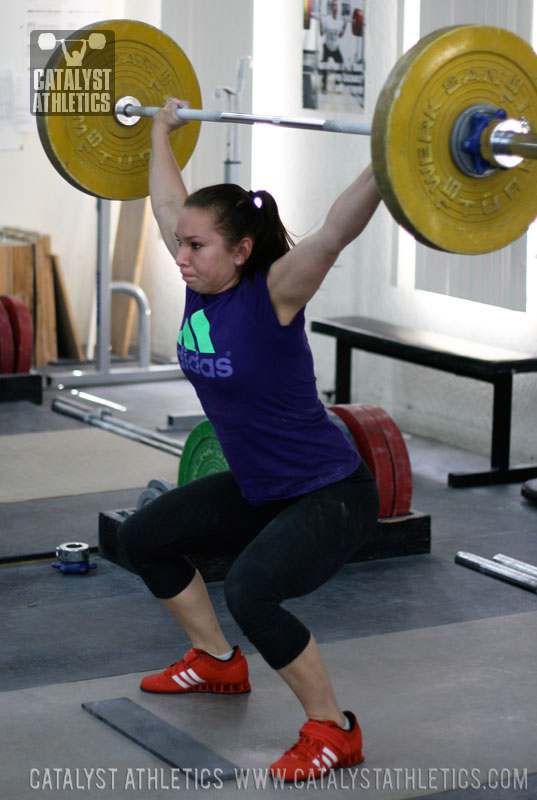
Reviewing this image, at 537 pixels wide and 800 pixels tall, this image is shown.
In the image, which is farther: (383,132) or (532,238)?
(532,238)

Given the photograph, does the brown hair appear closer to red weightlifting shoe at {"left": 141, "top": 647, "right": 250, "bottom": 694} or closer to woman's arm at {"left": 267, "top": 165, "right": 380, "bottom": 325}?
woman's arm at {"left": 267, "top": 165, "right": 380, "bottom": 325}

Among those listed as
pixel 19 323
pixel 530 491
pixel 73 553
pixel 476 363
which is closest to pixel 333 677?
pixel 73 553

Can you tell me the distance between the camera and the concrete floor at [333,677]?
248 centimetres

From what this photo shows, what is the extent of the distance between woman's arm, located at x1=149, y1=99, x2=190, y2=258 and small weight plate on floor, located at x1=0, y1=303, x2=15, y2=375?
3.22 meters

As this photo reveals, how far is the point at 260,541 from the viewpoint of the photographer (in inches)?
95.3

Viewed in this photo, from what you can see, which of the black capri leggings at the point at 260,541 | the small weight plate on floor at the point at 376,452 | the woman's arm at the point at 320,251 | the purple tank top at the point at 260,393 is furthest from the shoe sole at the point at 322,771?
the small weight plate on floor at the point at 376,452

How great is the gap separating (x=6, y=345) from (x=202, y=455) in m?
2.46

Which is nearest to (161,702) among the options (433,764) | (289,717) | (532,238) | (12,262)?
(289,717)

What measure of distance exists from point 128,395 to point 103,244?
0.74 meters

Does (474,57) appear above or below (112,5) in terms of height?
below

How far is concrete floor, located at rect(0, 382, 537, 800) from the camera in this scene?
8.15ft

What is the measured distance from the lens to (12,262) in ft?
22.7

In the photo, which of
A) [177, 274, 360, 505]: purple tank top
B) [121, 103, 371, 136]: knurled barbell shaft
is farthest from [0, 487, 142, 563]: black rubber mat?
[177, 274, 360, 505]: purple tank top

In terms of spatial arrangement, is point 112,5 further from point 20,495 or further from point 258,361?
point 258,361
